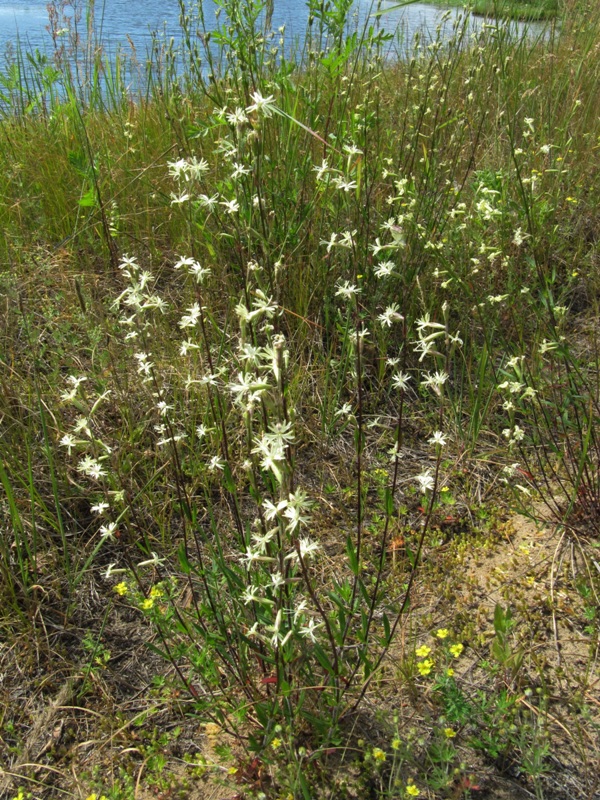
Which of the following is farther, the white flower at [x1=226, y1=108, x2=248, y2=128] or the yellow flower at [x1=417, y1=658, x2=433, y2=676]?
the yellow flower at [x1=417, y1=658, x2=433, y2=676]

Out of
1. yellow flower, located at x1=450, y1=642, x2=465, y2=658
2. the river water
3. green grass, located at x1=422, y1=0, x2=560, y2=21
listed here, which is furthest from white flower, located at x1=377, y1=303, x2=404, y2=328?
the river water

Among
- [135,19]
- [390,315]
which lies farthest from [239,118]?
[135,19]

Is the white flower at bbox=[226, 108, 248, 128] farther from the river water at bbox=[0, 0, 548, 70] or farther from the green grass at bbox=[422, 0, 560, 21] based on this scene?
the river water at bbox=[0, 0, 548, 70]

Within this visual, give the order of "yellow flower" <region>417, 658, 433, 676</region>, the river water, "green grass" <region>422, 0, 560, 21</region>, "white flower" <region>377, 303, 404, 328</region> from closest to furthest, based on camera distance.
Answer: "white flower" <region>377, 303, 404, 328</region> → "yellow flower" <region>417, 658, 433, 676</region> → "green grass" <region>422, 0, 560, 21</region> → the river water

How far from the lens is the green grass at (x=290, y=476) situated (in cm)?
168

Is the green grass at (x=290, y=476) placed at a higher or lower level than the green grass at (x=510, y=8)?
lower

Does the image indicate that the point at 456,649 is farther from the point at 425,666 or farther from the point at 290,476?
the point at 290,476

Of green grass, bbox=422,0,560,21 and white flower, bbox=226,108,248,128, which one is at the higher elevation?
green grass, bbox=422,0,560,21

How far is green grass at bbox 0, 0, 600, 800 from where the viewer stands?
168 cm

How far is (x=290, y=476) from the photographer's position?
4.38ft

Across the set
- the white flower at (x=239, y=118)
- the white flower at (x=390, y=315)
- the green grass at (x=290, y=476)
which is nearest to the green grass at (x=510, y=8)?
the green grass at (x=290, y=476)

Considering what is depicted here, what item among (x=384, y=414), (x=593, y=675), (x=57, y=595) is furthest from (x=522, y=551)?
(x=57, y=595)

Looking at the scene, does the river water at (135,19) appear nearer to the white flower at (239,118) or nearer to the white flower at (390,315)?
the white flower at (239,118)

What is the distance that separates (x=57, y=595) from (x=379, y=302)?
1.91 meters
